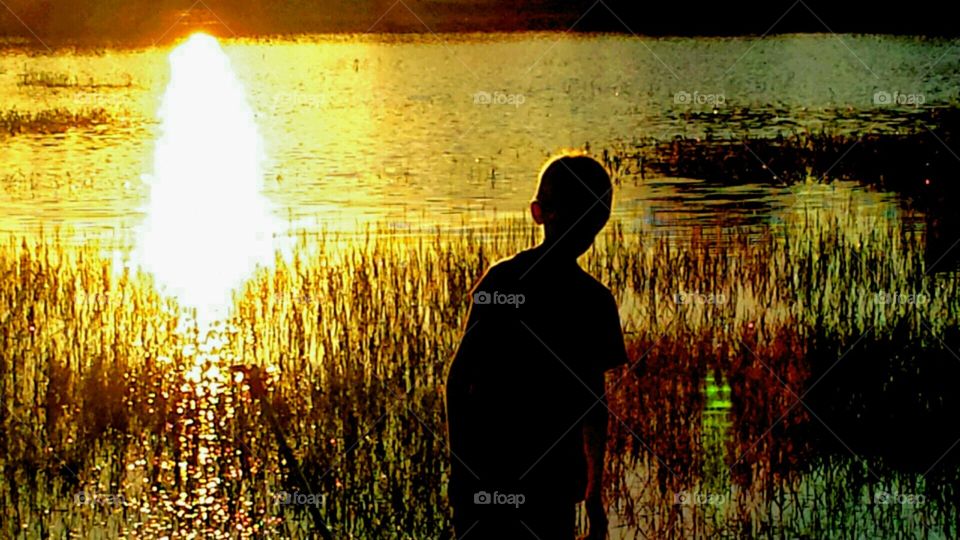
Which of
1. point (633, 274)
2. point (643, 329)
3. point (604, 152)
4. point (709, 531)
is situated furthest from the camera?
point (604, 152)

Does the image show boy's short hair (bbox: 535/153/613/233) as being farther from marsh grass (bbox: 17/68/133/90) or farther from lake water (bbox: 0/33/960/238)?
marsh grass (bbox: 17/68/133/90)

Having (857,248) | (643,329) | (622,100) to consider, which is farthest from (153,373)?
(622,100)

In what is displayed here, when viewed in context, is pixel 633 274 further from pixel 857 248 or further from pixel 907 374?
pixel 907 374

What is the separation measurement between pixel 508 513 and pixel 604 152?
14.5m

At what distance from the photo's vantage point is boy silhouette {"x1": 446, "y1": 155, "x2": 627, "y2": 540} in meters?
3.91

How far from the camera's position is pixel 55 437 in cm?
777
